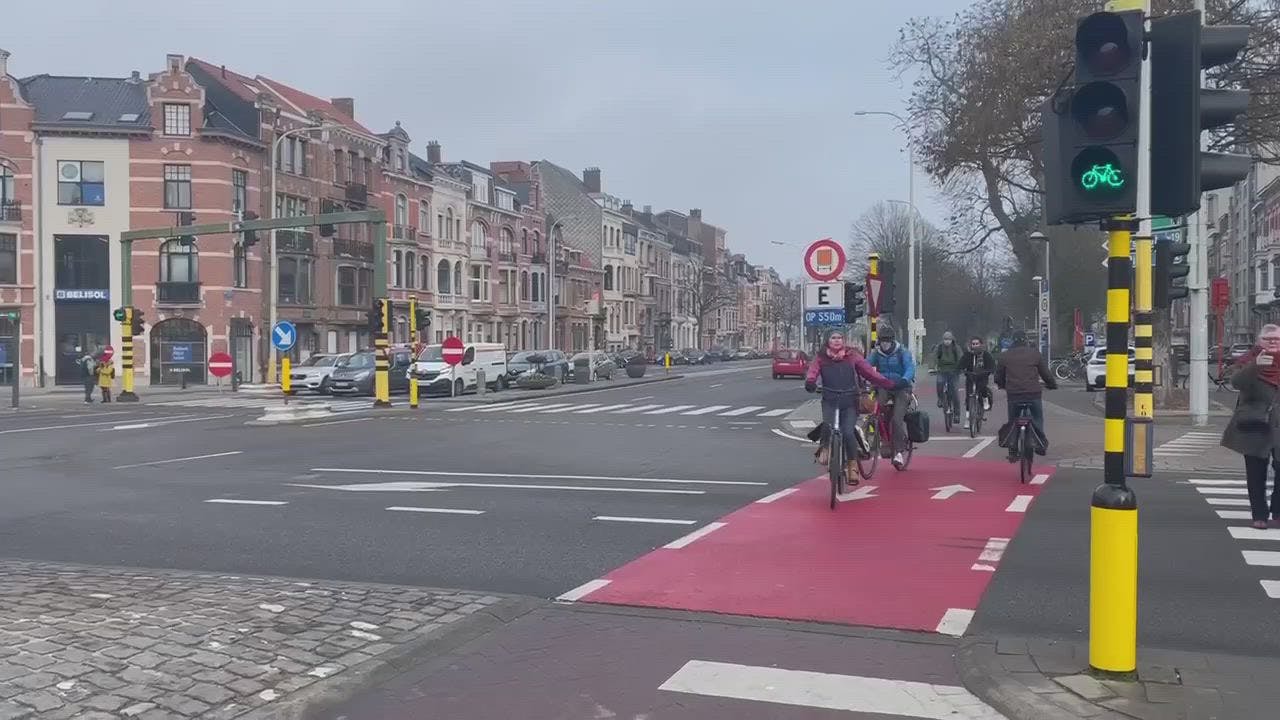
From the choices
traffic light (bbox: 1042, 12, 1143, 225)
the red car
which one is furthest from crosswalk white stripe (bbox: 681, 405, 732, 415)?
traffic light (bbox: 1042, 12, 1143, 225)

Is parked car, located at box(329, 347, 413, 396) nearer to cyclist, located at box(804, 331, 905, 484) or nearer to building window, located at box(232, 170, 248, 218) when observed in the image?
building window, located at box(232, 170, 248, 218)

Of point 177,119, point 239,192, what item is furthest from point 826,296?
point 177,119

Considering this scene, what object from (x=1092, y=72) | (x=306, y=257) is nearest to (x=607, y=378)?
(x=306, y=257)

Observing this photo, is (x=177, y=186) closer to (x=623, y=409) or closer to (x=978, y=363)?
(x=623, y=409)

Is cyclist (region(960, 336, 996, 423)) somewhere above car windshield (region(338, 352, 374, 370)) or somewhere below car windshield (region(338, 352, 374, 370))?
above

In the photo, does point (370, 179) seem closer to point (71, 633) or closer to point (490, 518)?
point (490, 518)

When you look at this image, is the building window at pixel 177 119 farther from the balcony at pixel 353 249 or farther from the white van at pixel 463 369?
the white van at pixel 463 369

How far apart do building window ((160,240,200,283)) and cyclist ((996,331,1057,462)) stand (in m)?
42.1

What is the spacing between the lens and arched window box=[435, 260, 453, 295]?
66625 millimetres

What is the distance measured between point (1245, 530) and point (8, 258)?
4836 cm

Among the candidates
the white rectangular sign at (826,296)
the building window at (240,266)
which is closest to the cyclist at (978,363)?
the white rectangular sign at (826,296)

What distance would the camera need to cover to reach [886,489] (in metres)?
12.5

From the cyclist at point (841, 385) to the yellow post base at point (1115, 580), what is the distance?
6.06 metres

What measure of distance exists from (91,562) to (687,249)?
379 feet
